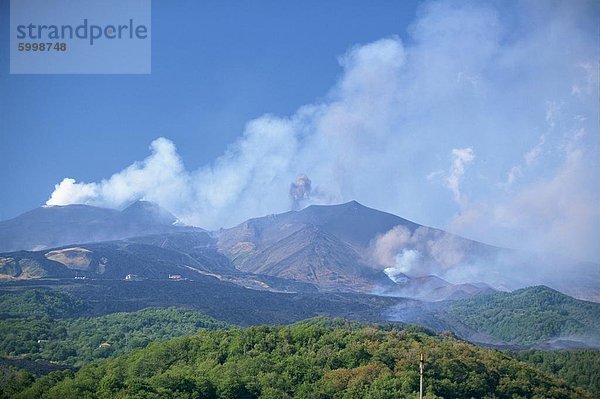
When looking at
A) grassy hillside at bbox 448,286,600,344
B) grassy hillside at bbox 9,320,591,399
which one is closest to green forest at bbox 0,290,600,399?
grassy hillside at bbox 9,320,591,399

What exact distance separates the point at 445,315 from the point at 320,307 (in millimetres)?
20105

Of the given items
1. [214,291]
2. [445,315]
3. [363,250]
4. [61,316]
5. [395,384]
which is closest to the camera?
[395,384]

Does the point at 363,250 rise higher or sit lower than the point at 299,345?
higher

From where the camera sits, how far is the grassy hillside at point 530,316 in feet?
363

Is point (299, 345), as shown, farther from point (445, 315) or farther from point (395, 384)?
point (445, 315)

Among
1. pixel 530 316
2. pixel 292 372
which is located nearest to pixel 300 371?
pixel 292 372

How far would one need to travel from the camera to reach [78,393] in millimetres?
42312

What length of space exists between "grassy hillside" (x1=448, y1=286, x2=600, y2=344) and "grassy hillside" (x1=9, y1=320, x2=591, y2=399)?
57.5m

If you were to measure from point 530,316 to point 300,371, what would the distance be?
78.4 m

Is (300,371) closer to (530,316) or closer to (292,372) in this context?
(292,372)

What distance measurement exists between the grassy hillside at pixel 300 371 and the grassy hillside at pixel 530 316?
189 feet

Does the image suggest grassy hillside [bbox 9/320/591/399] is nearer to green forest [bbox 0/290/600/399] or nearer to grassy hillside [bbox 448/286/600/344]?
green forest [bbox 0/290/600/399]

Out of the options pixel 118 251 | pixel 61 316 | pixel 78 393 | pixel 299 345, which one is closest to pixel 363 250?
pixel 118 251

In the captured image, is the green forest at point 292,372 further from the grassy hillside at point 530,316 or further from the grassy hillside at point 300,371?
the grassy hillside at point 530,316
